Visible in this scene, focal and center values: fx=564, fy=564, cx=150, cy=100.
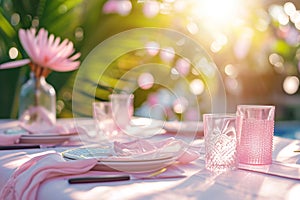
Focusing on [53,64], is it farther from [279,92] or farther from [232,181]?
[279,92]

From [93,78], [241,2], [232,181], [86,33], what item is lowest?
[232,181]

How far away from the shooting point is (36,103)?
2137 millimetres

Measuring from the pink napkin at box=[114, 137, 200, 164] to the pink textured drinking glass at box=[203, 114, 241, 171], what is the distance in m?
0.05

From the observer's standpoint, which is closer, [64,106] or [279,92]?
[64,106]

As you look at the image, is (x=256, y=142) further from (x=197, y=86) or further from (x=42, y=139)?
(x=197, y=86)

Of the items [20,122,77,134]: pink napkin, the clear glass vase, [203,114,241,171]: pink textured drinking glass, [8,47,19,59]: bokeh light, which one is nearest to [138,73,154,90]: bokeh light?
[8,47,19,59]: bokeh light

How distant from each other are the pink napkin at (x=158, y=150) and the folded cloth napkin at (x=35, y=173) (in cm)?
16

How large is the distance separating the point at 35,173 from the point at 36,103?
112 cm

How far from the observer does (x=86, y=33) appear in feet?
12.7

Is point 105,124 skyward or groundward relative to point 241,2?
groundward

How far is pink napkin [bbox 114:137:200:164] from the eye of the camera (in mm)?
1215

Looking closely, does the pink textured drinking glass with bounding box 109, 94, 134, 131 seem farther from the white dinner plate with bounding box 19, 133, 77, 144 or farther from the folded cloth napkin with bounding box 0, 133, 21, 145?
the folded cloth napkin with bounding box 0, 133, 21, 145

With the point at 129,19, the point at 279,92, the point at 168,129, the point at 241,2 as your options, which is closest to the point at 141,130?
the point at 168,129

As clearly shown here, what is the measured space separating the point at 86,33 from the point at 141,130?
202cm
